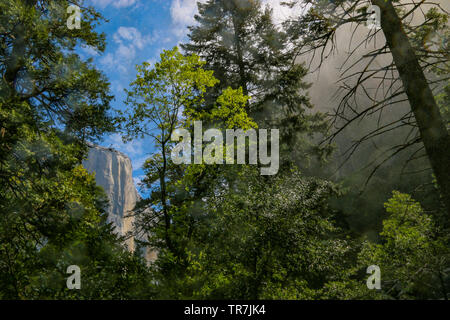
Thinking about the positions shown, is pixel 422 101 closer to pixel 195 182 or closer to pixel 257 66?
pixel 195 182

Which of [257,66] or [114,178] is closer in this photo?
[257,66]

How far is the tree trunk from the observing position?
3256mm

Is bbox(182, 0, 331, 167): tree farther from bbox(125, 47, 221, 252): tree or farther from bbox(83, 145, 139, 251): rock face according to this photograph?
bbox(83, 145, 139, 251): rock face

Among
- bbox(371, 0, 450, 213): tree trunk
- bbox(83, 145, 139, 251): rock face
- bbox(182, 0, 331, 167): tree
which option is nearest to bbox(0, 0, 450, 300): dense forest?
bbox(371, 0, 450, 213): tree trunk

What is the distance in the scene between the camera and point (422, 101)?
339 cm

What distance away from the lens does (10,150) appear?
6.14 metres

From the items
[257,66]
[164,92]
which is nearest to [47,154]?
[164,92]

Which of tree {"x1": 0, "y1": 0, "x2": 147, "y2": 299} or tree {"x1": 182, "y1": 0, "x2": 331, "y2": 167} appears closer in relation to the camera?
tree {"x1": 0, "y1": 0, "x2": 147, "y2": 299}

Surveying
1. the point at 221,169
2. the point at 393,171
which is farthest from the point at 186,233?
the point at 393,171

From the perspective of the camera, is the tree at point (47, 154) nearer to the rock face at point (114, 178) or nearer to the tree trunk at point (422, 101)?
the tree trunk at point (422, 101)

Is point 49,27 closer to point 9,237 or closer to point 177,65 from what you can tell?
point 177,65

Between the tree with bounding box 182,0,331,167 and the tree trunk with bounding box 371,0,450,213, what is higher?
the tree with bounding box 182,0,331,167

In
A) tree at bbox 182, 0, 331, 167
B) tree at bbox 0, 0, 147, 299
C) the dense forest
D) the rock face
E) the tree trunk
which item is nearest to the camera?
the tree trunk

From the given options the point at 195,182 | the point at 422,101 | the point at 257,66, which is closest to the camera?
the point at 422,101
